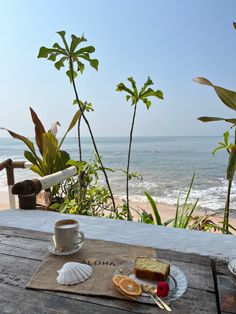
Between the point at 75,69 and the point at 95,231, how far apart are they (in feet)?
5.29

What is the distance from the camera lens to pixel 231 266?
0.64m

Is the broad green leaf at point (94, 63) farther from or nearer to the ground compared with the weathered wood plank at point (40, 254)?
farther from the ground

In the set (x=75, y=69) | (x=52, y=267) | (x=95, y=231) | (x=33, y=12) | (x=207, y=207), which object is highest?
(x=33, y=12)

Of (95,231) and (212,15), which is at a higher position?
(212,15)

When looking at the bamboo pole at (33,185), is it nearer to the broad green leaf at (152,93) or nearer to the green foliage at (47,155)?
the green foliage at (47,155)

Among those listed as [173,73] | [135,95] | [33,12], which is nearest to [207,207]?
[135,95]

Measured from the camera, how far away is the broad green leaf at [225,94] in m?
1.34

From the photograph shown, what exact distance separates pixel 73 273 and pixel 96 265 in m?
0.08

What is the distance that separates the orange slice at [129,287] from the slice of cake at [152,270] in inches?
1.3

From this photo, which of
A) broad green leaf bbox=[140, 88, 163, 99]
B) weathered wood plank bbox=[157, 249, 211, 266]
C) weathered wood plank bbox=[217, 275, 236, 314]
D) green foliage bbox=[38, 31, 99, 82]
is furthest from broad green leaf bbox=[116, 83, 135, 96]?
weathered wood plank bbox=[217, 275, 236, 314]

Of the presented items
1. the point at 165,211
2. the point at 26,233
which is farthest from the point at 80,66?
the point at 165,211

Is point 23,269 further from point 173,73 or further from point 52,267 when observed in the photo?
point 173,73

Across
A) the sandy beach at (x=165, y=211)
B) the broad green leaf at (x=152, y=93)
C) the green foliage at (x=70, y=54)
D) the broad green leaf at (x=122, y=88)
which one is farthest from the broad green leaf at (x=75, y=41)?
Result: the sandy beach at (x=165, y=211)

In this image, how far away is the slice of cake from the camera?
22.8 inches
